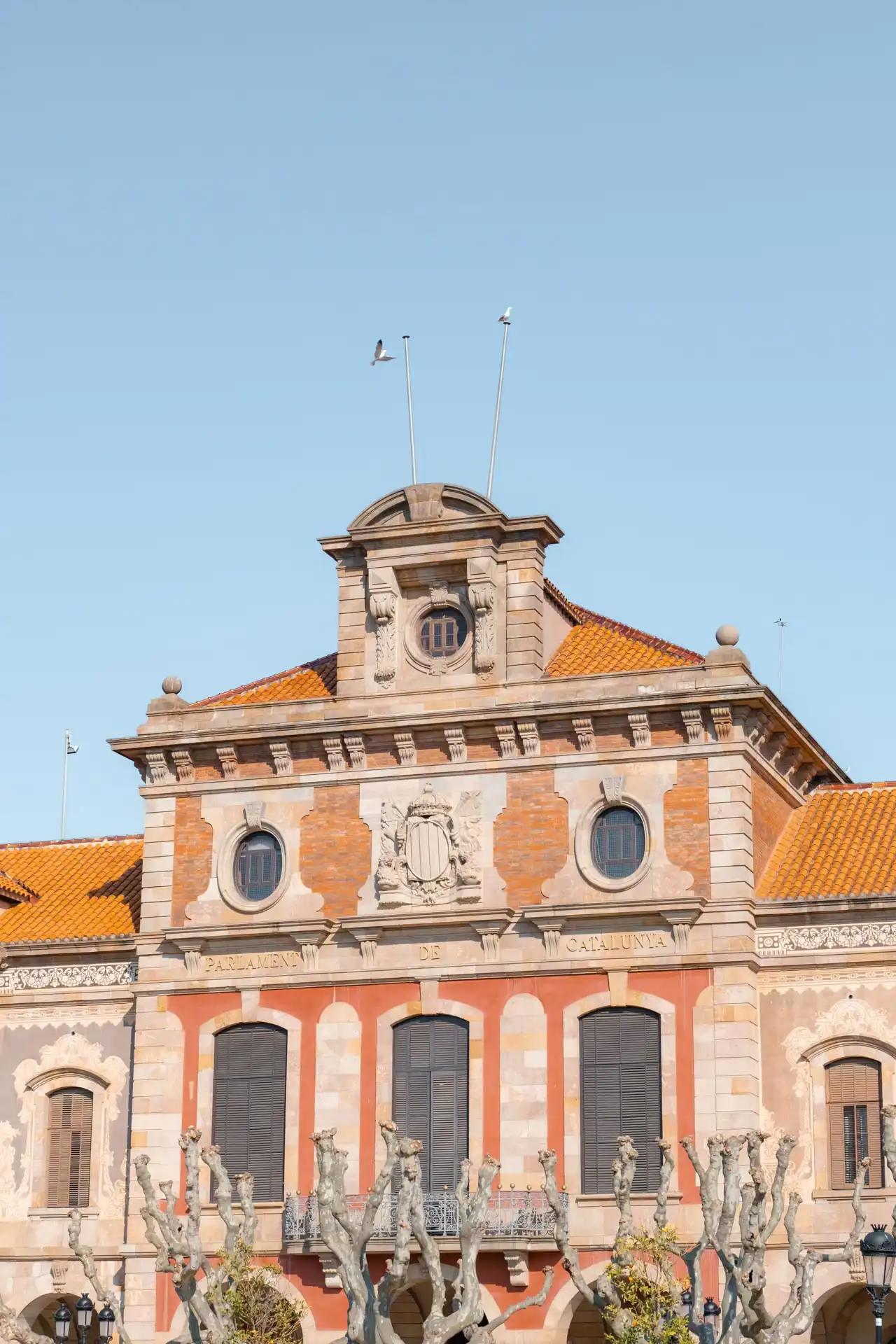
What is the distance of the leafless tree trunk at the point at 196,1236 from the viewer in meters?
34.5

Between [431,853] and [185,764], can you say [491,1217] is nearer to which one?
[431,853]

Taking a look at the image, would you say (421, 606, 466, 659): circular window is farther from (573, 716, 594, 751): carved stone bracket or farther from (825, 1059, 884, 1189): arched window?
(825, 1059, 884, 1189): arched window

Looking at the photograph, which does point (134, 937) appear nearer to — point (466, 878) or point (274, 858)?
point (274, 858)

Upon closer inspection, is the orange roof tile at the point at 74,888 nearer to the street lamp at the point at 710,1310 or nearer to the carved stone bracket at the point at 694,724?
the carved stone bracket at the point at 694,724

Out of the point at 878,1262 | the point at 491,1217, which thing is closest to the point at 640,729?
the point at 491,1217

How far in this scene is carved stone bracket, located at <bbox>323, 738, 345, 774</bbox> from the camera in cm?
4431

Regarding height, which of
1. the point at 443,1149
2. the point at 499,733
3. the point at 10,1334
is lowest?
the point at 10,1334

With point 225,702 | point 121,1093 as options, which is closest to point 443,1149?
point 121,1093

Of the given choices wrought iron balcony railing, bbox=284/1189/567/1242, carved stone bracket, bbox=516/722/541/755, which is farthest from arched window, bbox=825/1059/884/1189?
carved stone bracket, bbox=516/722/541/755

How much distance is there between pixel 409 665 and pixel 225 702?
4.05 metres

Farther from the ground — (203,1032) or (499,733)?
(499,733)

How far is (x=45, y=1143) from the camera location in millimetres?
45906

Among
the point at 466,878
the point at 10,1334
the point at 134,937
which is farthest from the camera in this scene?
the point at 134,937

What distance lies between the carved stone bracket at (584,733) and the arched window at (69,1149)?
11.6 metres
